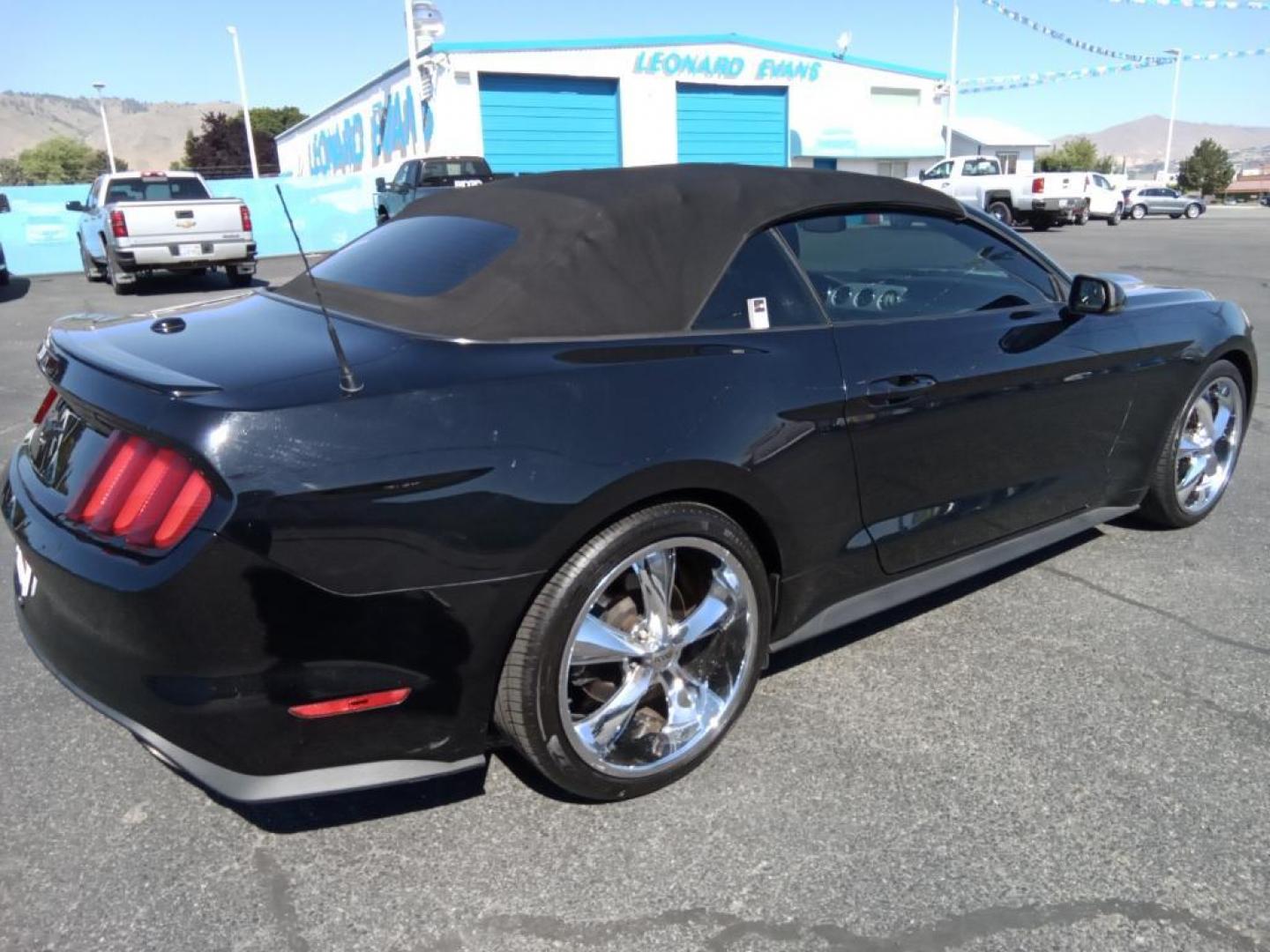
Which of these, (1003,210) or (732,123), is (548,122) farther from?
(1003,210)

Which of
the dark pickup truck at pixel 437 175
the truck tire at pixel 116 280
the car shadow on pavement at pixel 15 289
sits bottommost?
the car shadow on pavement at pixel 15 289

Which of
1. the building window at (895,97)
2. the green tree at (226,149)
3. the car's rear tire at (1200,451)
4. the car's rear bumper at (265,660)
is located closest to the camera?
the car's rear bumper at (265,660)

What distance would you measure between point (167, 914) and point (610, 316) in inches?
69.1

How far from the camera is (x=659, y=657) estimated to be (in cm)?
250

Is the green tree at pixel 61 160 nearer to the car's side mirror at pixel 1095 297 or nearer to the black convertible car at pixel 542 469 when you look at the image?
the black convertible car at pixel 542 469

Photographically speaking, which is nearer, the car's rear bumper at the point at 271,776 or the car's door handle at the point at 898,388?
the car's rear bumper at the point at 271,776

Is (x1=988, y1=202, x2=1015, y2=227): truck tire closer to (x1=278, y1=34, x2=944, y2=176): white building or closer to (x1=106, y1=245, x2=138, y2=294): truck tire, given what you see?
(x1=278, y1=34, x2=944, y2=176): white building

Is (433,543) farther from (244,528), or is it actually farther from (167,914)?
(167,914)

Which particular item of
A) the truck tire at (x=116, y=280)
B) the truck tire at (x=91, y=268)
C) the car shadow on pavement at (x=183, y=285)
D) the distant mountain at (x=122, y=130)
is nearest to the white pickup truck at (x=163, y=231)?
the truck tire at (x=116, y=280)

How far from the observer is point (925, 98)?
120 feet

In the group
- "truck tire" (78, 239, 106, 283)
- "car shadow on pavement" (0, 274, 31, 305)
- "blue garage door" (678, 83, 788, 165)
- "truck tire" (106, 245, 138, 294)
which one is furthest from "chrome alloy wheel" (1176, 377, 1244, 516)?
"blue garage door" (678, 83, 788, 165)

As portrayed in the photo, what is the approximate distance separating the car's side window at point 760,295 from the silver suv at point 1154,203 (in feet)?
136

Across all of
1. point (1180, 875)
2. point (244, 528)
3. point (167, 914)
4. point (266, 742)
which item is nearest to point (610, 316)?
point (244, 528)

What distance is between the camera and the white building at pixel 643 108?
25.8 m
